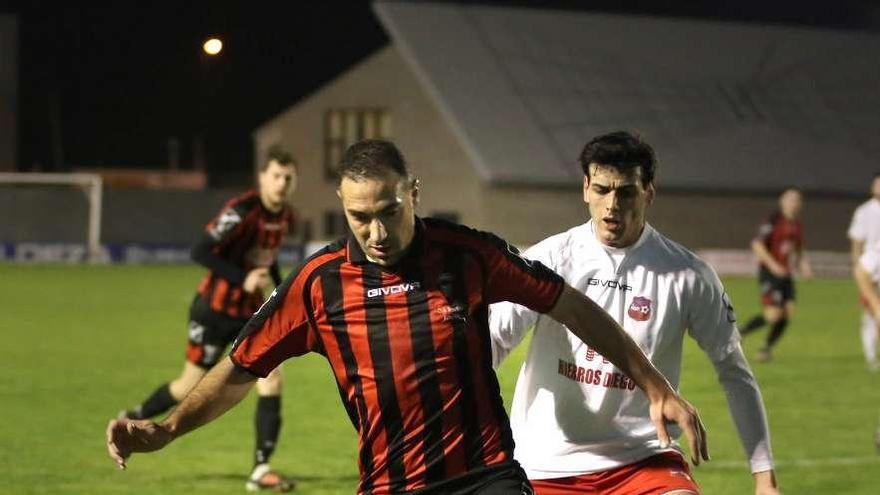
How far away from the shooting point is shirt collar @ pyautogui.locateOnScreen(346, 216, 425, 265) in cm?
421

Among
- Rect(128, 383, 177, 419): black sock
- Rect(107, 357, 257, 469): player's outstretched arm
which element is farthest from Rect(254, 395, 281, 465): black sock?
Rect(107, 357, 257, 469): player's outstretched arm

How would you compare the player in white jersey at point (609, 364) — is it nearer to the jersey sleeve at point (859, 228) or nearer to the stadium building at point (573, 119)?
the jersey sleeve at point (859, 228)

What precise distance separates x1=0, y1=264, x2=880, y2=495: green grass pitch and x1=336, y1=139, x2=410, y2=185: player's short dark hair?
15.7 ft

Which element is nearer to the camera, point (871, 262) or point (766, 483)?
point (766, 483)

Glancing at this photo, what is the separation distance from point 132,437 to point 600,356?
1601 millimetres

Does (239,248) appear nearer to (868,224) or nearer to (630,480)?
(630,480)

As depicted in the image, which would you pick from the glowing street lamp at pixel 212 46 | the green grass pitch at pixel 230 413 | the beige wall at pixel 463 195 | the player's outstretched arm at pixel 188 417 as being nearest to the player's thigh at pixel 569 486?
the player's outstretched arm at pixel 188 417

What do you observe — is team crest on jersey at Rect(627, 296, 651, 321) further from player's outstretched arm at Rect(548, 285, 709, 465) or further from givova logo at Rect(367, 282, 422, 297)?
givova logo at Rect(367, 282, 422, 297)

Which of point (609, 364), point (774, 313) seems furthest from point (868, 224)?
point (609, 364)

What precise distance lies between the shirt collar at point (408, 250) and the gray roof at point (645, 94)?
120 ft

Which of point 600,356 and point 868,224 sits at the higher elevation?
point 868,224

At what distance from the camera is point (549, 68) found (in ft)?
147

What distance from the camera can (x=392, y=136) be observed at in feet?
142

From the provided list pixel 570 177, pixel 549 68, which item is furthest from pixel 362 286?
pixel 549 68
